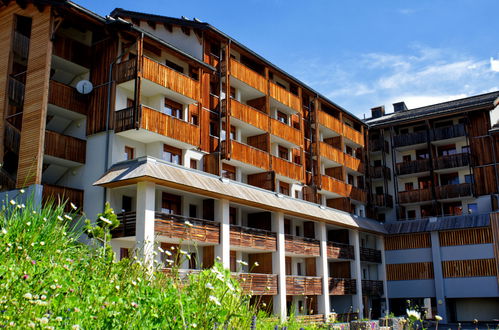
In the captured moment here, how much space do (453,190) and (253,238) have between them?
21.0m

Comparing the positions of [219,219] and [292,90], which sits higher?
[292,90]

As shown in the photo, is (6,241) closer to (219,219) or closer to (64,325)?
(64,325)

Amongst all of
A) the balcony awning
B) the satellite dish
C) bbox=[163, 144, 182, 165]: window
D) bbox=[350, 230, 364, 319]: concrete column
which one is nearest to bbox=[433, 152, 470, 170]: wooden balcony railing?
bbox=[350, 230, 364, 319]: concrete column

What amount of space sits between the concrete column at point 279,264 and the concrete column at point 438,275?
15364 millimetres

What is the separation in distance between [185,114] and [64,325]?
23.4 metres

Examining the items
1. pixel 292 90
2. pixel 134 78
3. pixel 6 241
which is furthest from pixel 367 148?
pixel 6 241

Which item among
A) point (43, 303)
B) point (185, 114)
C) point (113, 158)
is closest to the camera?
point (43, 303)

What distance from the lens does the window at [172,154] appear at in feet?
90.1

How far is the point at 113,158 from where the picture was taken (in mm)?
25234

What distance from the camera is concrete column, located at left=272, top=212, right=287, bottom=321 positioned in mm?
30938

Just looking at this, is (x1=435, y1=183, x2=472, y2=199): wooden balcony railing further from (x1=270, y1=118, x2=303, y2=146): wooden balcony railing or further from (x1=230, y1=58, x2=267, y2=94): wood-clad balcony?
(x1=230, y1=58, x2=267, y2=94): wood-clad balcony

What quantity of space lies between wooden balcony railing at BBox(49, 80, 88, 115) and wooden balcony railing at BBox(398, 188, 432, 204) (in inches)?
1138

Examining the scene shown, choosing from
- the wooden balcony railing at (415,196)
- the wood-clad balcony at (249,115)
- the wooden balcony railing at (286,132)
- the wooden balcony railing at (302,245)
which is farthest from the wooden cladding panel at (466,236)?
the wood-clad balcony at (249,115)

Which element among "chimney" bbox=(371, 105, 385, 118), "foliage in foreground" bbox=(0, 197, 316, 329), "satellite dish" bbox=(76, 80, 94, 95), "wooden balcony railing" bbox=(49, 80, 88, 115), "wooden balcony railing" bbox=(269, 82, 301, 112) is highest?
"chimney" bbox=(371, 105, 385, 118)
